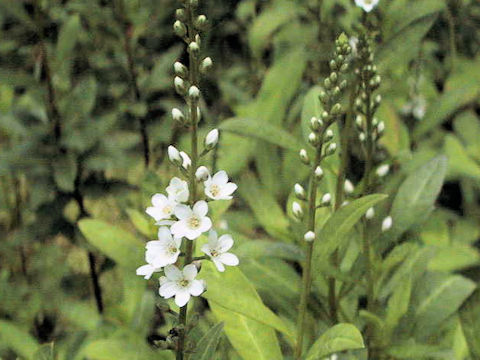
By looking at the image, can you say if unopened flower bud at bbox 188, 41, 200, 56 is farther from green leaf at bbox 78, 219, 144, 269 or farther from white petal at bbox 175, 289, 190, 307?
green leaf at bbox 78, 219, 144, 269

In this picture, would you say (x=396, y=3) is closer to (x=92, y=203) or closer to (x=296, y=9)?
(x=296, y=9)

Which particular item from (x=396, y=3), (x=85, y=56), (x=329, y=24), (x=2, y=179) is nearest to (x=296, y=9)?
(x=329, y=24)

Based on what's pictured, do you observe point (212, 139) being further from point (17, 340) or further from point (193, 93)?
point (17, 340)

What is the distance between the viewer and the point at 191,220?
5.55ft

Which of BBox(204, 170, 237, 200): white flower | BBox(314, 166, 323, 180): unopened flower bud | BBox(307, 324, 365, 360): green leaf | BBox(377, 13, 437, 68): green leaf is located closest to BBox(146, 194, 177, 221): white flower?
BBox(204, 170, 237, 200): white flower

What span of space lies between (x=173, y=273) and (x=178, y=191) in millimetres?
214

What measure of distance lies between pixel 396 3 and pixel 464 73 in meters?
1.05

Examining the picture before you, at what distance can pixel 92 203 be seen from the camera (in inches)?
199

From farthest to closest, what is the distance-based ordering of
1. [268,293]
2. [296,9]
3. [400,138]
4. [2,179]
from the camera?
[2,179] → [296,9] → [400,138] → [268,293]

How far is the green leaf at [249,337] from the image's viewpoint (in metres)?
2.19

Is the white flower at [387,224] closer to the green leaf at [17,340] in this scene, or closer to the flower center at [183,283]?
the flower center at [183,283]

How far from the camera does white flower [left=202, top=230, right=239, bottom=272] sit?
175 cm

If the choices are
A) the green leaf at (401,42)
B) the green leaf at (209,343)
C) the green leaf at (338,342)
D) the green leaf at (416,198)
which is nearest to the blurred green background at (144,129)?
the green leaf at (401,42)

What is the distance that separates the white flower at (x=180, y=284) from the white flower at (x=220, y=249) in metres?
0.07
